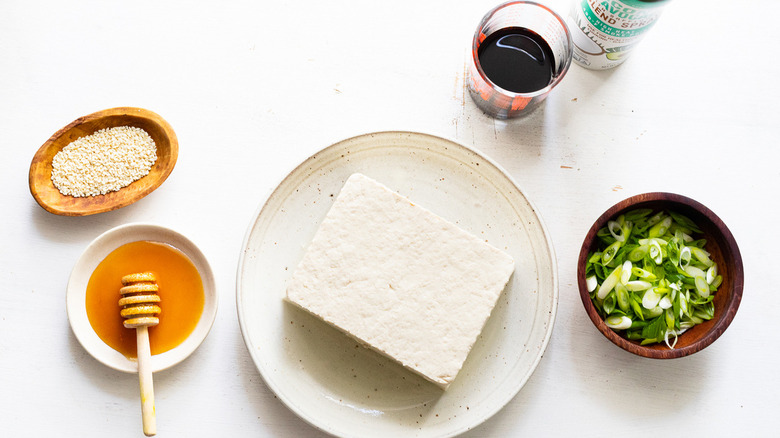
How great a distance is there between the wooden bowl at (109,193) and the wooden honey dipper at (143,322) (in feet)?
0.73

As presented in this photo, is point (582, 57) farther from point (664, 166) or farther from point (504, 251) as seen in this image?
point (504, 251)

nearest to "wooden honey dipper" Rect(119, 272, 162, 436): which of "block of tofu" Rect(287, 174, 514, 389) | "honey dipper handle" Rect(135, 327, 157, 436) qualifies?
"honey dipper handle" Rect(135, 327, 157, 436)

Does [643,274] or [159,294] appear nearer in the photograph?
[643,274]

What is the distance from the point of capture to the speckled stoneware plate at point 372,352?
130 centimetres

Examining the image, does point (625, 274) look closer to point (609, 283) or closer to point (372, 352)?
point (609, 283)

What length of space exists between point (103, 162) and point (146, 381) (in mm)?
587

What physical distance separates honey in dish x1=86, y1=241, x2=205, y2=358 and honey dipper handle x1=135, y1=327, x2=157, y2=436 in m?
0.06

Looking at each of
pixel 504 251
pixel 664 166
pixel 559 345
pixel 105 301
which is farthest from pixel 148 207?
pixel 664 166

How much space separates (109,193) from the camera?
142 cm

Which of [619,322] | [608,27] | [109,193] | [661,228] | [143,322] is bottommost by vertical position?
[619,322]

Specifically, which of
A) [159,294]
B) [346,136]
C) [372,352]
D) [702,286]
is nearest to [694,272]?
[702,286]

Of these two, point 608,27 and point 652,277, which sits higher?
point 608,27

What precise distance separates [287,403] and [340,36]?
969 mm

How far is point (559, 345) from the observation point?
1.39m
